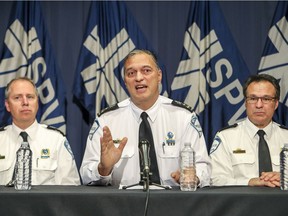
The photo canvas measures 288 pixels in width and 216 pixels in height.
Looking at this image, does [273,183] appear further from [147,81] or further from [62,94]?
[62,94]

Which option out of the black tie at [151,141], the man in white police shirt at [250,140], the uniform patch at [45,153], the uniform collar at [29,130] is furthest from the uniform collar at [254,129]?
the uniform collar at [29,130]

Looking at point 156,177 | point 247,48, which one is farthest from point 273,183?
point 247,48

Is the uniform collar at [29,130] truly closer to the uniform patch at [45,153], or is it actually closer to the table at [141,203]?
the uniform patch at [45,153]

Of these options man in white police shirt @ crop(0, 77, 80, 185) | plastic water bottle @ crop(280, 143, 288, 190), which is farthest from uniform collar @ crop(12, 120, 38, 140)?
plastic water bottle @ crop(280, 143, 288, 190)

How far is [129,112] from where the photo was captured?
2908 millimetres

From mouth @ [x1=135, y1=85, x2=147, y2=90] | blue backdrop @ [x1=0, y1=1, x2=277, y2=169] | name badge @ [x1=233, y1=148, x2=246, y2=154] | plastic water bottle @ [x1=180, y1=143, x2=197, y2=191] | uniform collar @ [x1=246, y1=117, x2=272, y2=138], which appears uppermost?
blue backdrop @ [x1=0, y1=1, x2=277, y2=169]

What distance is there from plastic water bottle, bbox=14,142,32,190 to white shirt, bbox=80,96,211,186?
0.40 meters

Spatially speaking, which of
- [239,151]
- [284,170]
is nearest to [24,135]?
[239,151]

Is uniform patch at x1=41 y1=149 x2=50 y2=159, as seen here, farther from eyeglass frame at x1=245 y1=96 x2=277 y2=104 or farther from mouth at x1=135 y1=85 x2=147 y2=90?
eyeglass frame at x1=245 y1=96 x2=277 y2=104

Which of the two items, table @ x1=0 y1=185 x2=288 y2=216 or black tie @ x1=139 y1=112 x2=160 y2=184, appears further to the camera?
black tie @ x1=139 y1=112 x2=160 y2=184

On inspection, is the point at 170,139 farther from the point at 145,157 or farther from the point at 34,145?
the point at 34,145

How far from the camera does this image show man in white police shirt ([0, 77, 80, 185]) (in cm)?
314

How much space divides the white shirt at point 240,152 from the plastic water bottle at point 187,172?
28.3 inches

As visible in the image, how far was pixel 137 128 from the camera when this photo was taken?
285 centimetres
